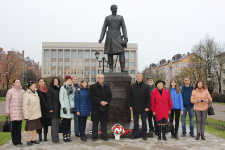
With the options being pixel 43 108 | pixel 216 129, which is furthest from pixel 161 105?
pixel 216 129

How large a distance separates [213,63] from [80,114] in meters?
37.2

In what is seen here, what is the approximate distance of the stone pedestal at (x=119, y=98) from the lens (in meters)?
7.66

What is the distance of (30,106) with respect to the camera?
6.08 metres

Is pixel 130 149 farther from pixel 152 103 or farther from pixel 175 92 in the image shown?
pixel 175 92

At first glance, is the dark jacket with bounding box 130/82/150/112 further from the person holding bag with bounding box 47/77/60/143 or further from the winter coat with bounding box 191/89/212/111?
the person holding bag with bounding box 47/77/60/143

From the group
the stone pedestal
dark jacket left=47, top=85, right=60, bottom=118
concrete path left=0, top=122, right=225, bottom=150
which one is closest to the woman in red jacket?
concrete path left=0, top=122, right=225, bottom=150

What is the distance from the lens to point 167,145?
5.93 metres

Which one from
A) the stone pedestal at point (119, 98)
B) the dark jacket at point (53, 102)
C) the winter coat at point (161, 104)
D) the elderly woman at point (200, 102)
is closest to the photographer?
the dark jacket at point (53, 102)

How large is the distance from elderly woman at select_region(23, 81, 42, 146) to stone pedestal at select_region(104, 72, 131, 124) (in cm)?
261

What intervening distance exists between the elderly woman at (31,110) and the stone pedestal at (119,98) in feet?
8.56

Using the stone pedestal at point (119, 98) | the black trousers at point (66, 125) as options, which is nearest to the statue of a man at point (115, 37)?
the stone pedestal at point (119, 98)

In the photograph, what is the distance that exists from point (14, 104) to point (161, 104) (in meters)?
4.38

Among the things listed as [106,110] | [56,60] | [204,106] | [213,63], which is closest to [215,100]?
[213,63]

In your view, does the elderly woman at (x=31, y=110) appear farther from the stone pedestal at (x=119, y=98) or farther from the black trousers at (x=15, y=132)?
the stone pedestal at (x=119, y=98)
